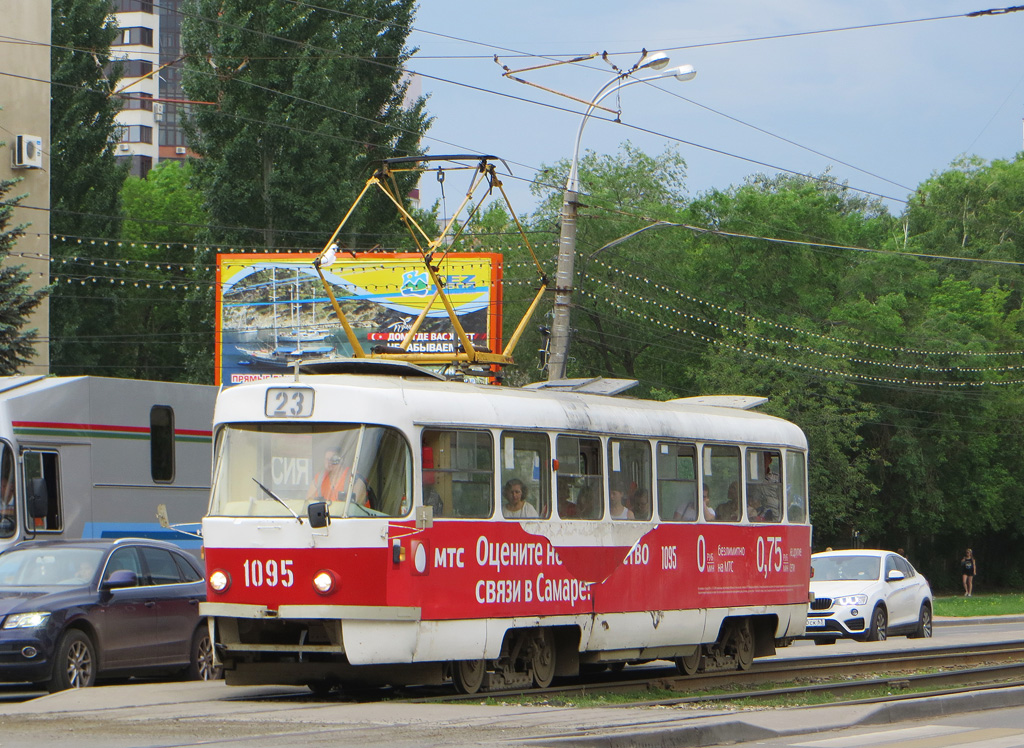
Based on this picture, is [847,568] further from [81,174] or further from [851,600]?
[81,174]

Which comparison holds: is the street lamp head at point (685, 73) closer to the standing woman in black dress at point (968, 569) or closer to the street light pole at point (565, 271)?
the street light pole at point (565, 271)

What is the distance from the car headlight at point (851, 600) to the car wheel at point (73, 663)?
44.8 ft

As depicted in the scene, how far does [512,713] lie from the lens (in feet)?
36.6

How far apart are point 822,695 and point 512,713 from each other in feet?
14.2

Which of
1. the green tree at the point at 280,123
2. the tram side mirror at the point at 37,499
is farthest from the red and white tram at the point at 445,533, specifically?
the green tree at the point at 280,123

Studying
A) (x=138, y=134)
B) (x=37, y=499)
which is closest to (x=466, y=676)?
(x=37, y=499)

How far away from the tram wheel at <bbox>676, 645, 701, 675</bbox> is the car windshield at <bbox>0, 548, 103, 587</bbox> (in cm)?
607

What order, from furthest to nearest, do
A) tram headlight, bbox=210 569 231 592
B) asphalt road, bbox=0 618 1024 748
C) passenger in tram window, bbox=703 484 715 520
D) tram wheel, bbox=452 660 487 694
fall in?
passenger in tram window, bbox=703 484 715 520 < tram wheel, bbox=452 660 487 694 < tram headlight, bbox=210 569 231 592 < asphalt road, bbox=0 618 1024 748

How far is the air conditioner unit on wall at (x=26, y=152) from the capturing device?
38.1 meters

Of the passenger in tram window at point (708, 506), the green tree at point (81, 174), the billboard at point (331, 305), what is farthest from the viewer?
the green tree at point (81, 174)

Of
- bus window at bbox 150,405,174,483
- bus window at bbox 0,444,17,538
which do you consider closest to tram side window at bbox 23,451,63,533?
bus window at bbox 0,444,17,538

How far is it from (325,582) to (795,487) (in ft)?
24.3

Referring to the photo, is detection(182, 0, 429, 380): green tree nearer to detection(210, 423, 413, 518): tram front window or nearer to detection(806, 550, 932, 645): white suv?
detection(806, 550, 932, 645): white suv

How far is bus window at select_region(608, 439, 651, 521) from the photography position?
14766 mm
